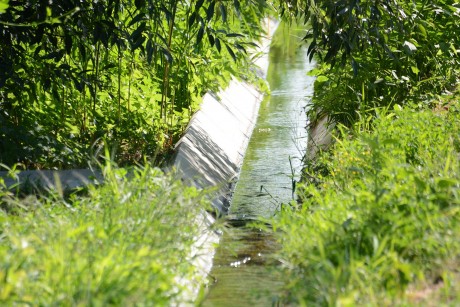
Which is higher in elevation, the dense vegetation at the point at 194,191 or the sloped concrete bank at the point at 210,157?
the dense vegetation at the point at 194,191

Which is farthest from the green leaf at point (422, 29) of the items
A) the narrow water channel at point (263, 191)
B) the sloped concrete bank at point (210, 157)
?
the sloped concrete bank at point (210, 157)

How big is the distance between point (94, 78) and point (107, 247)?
4102mm

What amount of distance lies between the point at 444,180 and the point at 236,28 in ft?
27.7

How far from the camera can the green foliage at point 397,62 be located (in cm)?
921

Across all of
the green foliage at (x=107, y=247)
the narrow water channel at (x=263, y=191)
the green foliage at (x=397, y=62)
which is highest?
the green foliage at (x=107, y=247)

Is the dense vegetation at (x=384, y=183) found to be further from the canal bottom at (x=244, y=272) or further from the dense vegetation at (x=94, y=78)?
the dense vegetation at (x=94, y=78)

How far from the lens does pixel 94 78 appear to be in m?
8.74

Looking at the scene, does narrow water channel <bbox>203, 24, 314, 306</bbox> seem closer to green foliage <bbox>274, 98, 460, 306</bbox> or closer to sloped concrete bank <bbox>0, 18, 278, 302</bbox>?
sloped concrete bank <bbox>0, 18, 278, 302</bbox>

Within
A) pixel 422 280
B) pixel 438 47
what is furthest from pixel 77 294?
pixel 438 47

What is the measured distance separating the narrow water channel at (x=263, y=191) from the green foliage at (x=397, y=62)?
24.2 inches

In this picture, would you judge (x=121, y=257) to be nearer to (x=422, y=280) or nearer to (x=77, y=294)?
(x=77, y=294)

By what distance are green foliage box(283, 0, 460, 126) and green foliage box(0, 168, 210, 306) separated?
11.2 feet

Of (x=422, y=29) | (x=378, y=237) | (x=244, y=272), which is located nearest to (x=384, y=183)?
(x=378, y=237)

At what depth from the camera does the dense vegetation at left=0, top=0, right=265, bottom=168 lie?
797 cm
